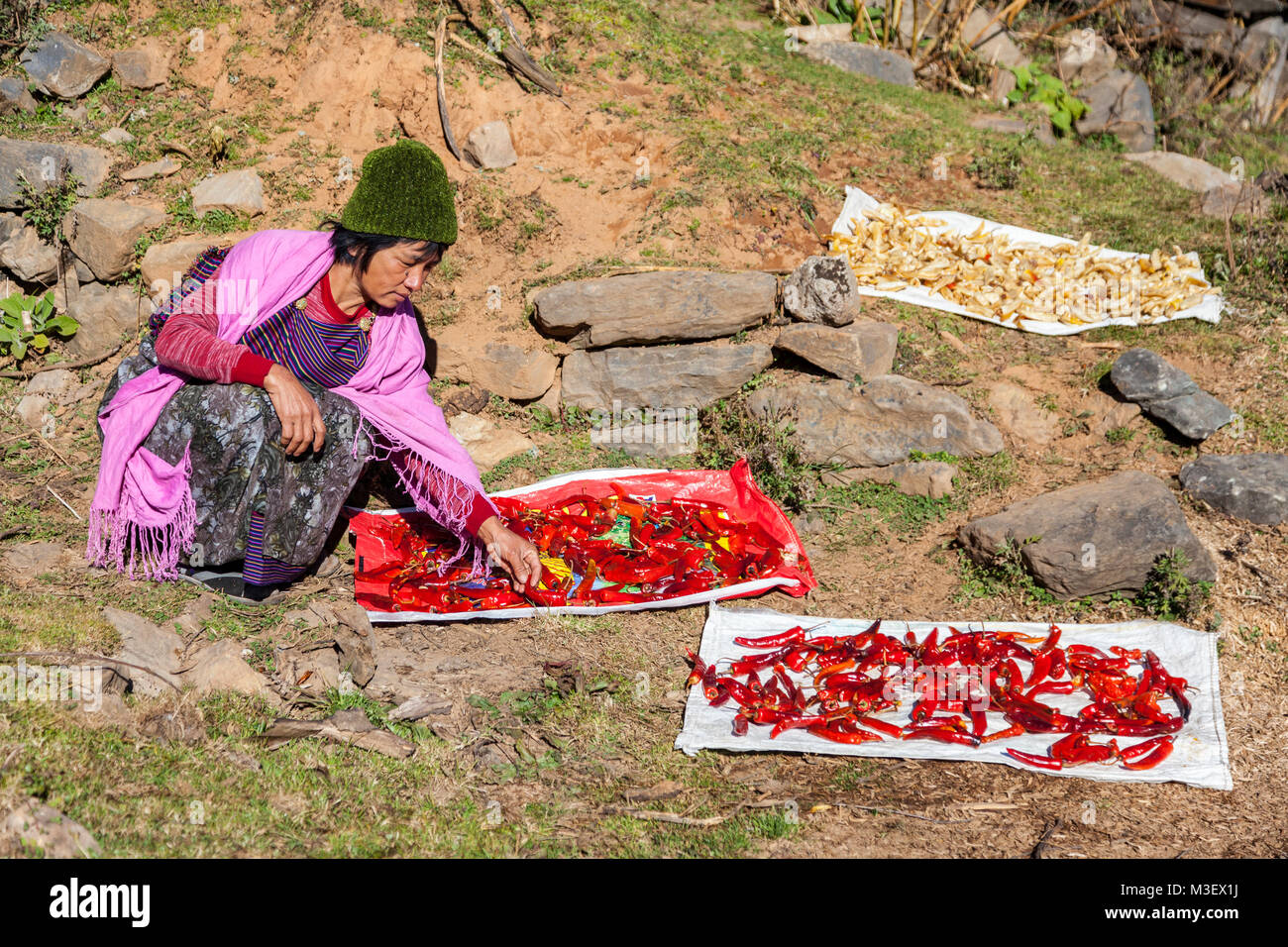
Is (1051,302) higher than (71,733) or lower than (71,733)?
higher

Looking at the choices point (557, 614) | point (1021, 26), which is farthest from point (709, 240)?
point (1021, 26)

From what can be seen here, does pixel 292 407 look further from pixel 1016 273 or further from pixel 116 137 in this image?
pixel 1016 273

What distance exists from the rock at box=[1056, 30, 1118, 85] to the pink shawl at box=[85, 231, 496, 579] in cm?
909

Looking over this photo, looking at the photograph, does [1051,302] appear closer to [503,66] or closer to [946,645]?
[946,645]

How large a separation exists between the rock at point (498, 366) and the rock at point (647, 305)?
25cm

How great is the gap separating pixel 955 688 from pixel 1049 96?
8291 millimetres

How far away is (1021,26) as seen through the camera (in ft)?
35.8

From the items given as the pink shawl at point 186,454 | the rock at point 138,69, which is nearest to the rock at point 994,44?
the rock at point 138,69

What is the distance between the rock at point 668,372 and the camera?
5.69 meters

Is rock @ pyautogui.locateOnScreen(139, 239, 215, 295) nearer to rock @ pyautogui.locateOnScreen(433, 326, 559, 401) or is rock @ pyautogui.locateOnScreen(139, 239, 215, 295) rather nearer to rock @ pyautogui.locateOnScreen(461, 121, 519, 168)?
rock @ pyautogui.locateOnScreen(433, 326, 559, 401)

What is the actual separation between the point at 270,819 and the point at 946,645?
2646 millimetres

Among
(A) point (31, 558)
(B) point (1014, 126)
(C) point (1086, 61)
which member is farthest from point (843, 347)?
(C) point (1086, 61)

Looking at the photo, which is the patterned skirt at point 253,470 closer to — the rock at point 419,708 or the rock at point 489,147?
the rock at point 419,708

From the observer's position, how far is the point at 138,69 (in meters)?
6.81
